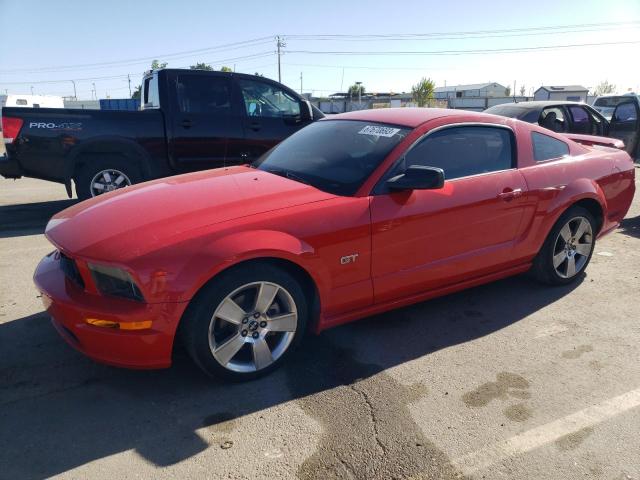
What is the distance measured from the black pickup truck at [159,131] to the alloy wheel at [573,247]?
429cm

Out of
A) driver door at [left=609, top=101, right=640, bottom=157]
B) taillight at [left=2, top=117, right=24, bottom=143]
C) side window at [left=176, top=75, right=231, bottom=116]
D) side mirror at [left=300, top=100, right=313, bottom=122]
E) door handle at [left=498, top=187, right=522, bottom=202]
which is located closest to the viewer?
door handle at [left=498, top=187, right=522, bottom=202]

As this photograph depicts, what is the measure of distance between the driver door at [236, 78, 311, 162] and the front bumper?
4601 millimetres

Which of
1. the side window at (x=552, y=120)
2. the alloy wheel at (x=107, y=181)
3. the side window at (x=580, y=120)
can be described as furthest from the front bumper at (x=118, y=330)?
the side window at (x=580, y=120)

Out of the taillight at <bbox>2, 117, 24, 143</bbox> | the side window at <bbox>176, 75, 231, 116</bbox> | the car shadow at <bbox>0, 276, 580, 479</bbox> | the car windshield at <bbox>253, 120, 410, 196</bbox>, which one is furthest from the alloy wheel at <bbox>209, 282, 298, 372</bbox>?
the taillight at <bbox>2, 117, 24, 143</bbox>

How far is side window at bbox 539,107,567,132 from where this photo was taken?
8806 mm

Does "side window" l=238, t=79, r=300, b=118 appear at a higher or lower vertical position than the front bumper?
higher

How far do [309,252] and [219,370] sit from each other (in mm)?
848

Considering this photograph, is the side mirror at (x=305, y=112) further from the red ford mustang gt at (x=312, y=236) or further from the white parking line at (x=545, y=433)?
the white parking line at (x=545, y=433)

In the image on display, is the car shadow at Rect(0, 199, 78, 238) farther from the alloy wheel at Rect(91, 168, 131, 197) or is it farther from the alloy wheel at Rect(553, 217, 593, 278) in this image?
the alloy wheel at Rect(553, 217, 593, 278)

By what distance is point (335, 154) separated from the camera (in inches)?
141

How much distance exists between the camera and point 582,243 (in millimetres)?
4430

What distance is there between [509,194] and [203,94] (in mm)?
4695

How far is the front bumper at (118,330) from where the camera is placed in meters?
2.55

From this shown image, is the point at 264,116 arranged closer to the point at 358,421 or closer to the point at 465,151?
the point at 465,151
